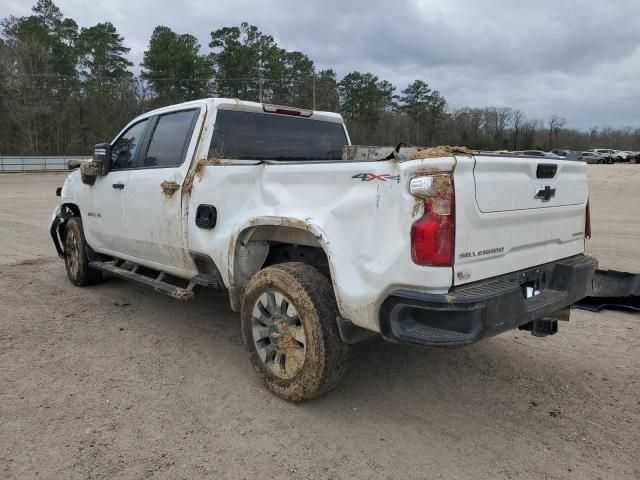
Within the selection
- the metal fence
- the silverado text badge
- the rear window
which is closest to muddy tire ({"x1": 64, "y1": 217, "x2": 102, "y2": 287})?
the rear window

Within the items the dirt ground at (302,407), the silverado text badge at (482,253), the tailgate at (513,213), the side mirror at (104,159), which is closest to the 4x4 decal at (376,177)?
the tailgate at (513,213)

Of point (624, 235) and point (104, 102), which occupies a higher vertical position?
point (104, 102)

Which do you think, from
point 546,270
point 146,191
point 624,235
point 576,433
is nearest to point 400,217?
point 546,270

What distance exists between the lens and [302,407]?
136 inches

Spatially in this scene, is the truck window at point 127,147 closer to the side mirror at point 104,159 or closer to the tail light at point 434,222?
the side mirror at point 104,159

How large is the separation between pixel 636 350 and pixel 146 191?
14.4ft

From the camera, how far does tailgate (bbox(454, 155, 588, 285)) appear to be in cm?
275

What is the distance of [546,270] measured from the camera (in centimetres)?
339

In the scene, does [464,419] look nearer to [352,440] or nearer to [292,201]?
[352,440]

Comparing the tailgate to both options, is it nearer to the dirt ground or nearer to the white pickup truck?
the white pickup truck

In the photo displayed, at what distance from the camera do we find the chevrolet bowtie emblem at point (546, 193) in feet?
10.6

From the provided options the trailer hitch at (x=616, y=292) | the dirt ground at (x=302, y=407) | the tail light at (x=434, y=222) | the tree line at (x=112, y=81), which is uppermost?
the tree line at (x=112, y=81)

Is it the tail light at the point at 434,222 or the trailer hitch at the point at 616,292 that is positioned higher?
the tail light at the point at 434,222

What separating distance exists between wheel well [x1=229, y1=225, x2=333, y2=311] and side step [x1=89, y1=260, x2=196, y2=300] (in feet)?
1.84
